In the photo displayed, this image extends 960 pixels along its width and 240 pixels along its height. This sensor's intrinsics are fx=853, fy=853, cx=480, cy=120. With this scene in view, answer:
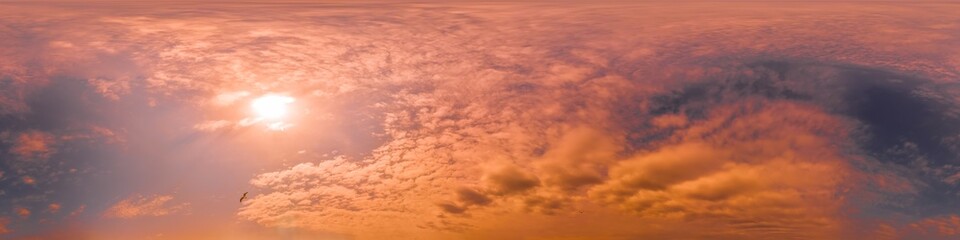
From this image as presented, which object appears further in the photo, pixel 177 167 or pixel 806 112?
pixel 806 112

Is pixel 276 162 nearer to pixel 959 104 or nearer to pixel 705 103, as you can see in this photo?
pixel 705 103

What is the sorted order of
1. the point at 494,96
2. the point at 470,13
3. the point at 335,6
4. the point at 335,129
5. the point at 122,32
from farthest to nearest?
the point at 335,6, the point at 470,13, the point at 122,32, the point at 494,96, the point at 335,129

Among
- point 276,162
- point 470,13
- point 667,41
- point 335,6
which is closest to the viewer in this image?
point 276,162

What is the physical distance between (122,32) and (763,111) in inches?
859

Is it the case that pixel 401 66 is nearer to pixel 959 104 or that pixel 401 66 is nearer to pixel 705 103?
pixel 705 103

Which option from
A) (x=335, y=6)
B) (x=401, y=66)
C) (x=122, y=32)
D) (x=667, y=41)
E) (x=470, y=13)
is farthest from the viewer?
(x=335, y=6)

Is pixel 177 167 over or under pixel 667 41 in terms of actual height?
under

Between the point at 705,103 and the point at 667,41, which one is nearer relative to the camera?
the point at 705,103

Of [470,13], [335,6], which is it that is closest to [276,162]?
[470,13]

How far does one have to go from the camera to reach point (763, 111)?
21.9m

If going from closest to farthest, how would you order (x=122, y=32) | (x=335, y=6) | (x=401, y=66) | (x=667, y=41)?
1. (x=401, y=66)
2. (x=667, y=41)
3. (x=122, y=32)
4. (x=335, y=6)

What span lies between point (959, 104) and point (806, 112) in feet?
12.3

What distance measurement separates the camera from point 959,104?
70.7 ft

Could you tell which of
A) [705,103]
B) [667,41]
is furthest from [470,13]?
[705,103]
